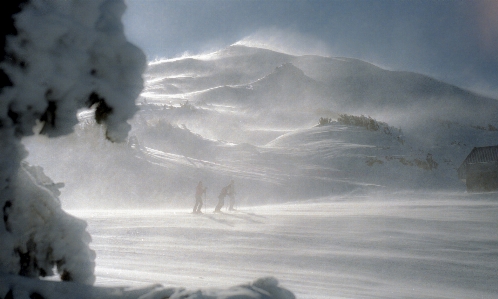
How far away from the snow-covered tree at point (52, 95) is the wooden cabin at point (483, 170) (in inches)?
1000

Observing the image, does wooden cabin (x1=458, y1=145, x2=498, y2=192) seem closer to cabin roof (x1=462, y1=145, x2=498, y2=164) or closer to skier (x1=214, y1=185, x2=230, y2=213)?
cabin roof (x1=462, y1=145, x2=498, y2=164)

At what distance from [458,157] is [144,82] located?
138 feet

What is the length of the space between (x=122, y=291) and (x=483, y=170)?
1013 inches

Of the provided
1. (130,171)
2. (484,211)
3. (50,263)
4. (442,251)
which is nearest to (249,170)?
(130,171)

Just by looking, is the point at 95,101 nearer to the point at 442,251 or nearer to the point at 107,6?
the point at 107,6

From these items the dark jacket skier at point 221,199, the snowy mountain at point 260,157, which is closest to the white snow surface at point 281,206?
the snowy mountain at point 260,157

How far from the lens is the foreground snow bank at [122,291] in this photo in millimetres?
2014

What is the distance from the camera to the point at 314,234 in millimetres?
10930

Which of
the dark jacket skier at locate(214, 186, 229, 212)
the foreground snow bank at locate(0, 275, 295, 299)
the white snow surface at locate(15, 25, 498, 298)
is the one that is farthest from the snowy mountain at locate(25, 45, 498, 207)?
the dark jacket skier at locate(214, 186, 229, 212)

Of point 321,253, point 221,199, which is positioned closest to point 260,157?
point 221,199

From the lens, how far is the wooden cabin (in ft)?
78.4

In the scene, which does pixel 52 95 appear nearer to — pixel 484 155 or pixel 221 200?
pixel 221 200

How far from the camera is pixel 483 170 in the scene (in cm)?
2425

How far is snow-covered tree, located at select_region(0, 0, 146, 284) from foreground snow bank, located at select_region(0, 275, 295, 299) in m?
0.15
